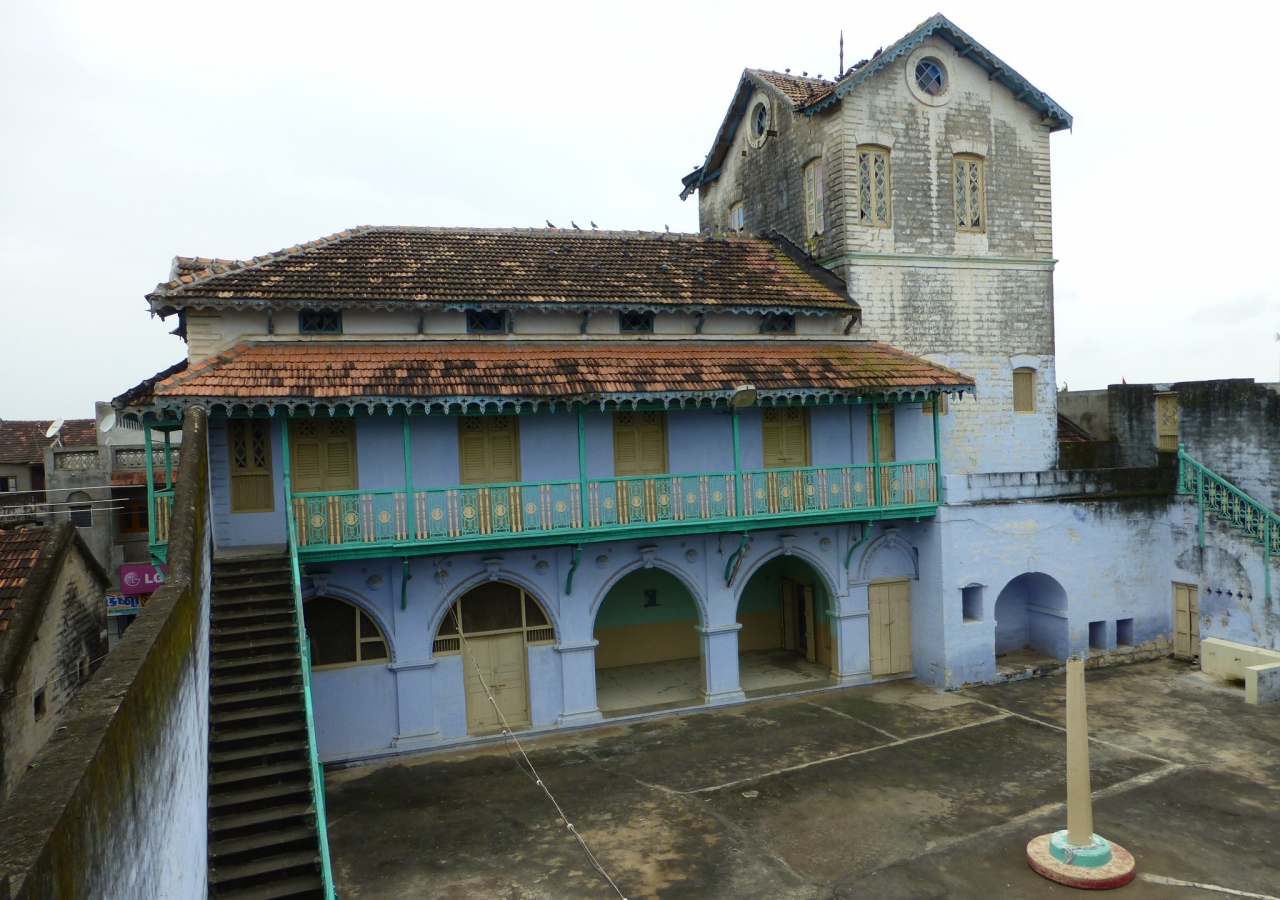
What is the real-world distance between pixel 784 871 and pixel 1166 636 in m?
12.7

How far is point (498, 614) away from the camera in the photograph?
16.2 m

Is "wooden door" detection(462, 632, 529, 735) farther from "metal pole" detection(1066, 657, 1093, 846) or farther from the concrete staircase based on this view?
"metal pole" detection(1066, 657, 1093, 846)

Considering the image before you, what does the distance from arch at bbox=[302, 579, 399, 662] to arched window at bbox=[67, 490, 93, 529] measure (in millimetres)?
11651

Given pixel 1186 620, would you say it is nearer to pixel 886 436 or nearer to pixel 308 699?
pixel 886 436

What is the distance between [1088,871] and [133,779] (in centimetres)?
1005

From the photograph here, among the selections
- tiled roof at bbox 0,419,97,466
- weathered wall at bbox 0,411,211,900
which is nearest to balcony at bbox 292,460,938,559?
weathered wall at bbox 0,411,211,900

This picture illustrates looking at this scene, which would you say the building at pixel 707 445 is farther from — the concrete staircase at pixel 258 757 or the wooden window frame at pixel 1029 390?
the concrete staircase at pixel 258 757

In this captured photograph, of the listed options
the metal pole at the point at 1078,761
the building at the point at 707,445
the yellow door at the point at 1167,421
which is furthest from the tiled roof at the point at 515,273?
the metal pole at the point at 1078,761

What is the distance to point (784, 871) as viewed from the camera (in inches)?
431

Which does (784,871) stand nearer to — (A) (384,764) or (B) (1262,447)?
(A) (384,764)

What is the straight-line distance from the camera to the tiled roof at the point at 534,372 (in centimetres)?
1355

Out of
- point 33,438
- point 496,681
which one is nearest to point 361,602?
point 496,681

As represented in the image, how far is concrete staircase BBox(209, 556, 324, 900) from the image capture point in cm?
903

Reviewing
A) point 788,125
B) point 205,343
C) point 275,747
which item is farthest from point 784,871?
point 788,125
